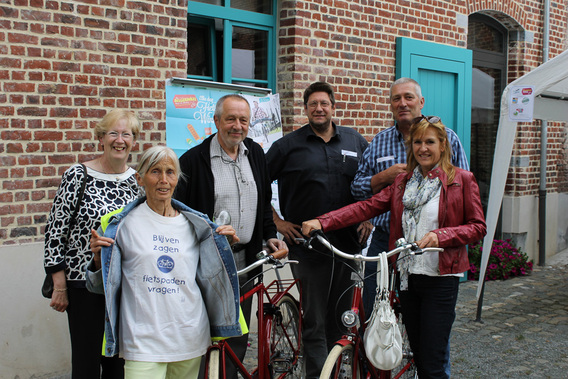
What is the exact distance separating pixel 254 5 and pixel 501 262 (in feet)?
15.7

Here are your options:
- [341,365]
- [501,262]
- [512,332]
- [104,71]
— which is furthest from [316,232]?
[501,262]

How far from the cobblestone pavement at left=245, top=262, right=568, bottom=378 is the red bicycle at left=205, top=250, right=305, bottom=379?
0.90 m

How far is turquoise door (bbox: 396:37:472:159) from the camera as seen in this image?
23.8ft

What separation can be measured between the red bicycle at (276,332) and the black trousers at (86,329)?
687 millimetres

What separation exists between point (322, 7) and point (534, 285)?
14.6 feet

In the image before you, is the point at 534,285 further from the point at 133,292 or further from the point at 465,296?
the point at 133,292

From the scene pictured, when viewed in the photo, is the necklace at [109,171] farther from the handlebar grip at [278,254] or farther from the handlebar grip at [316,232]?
the handlebar grip at [316,232]

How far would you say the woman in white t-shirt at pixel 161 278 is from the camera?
9.18ft

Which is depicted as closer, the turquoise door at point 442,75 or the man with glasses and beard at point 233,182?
the man with glasses and beard at point 233,182

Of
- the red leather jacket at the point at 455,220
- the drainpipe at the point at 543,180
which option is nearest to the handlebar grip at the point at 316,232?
the red leather jacket at the point at 455,220

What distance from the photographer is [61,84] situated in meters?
4.66

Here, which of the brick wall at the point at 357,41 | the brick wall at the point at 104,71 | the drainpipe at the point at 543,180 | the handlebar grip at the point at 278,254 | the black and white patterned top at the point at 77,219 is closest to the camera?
the black and white patterned top at the point at 77,219

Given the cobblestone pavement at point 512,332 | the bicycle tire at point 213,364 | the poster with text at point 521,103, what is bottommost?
the cobblestone pavement at point 512,332

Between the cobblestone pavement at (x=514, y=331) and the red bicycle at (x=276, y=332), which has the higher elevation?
the red bicycle at (x=276, y=332)
